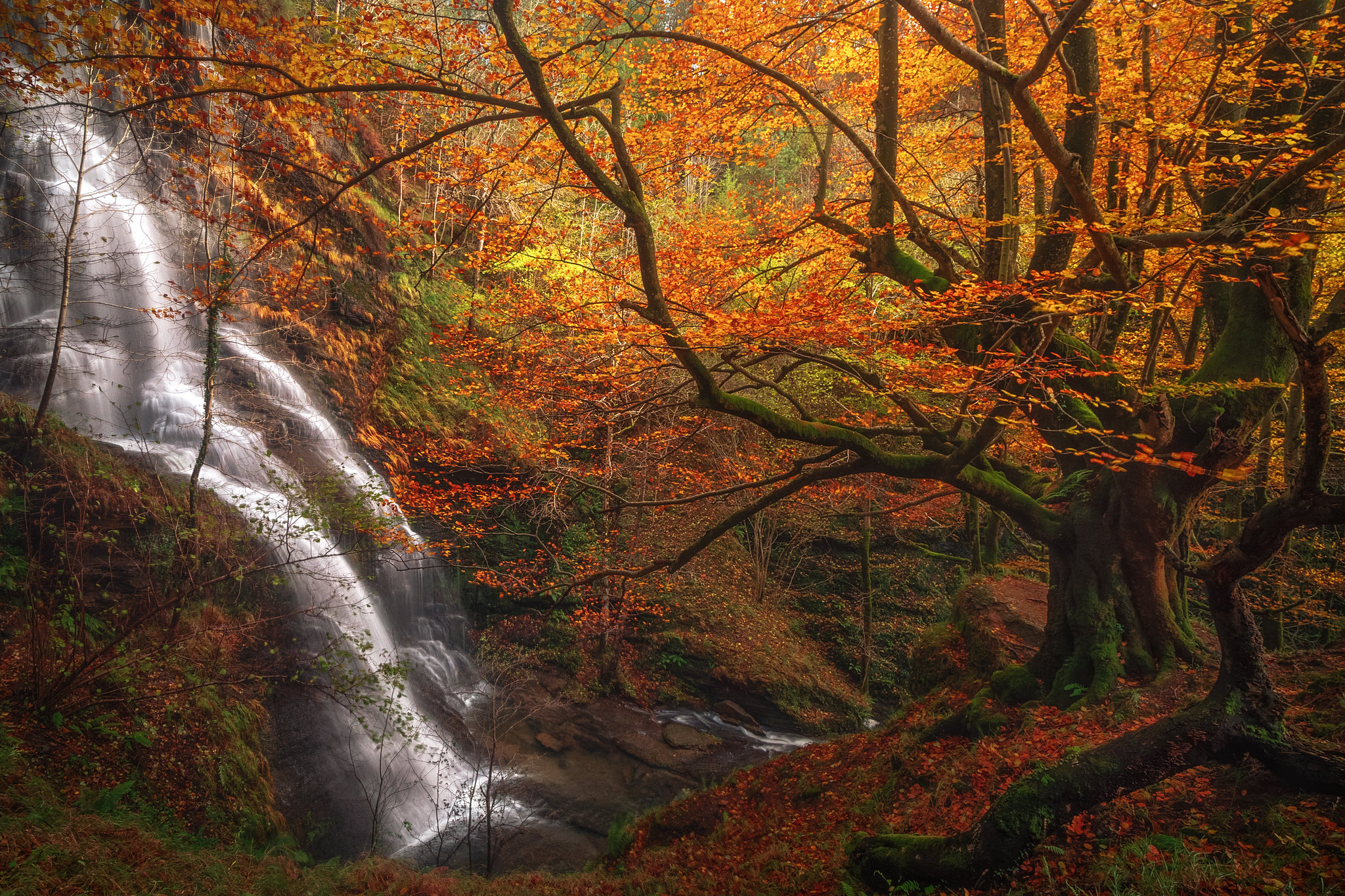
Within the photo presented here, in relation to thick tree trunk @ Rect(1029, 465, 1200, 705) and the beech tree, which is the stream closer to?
the beech tree

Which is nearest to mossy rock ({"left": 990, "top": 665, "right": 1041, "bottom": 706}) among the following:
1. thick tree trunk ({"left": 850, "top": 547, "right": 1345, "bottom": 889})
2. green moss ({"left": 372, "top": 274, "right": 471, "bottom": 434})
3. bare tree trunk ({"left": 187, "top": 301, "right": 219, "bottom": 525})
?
thick tree trunk ({"left": 850, "top": 547, "right": 1345, "bottom": 889})

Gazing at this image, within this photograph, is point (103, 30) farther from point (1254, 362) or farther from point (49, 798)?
point (1254, 362)

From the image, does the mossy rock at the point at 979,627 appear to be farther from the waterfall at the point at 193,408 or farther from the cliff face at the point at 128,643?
the cliff face at the point at 128,643

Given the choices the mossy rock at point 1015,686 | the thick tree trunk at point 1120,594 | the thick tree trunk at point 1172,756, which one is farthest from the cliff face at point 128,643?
the thick tree trunk at point 1120,594

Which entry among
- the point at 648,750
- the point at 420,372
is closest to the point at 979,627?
the point at 648,750

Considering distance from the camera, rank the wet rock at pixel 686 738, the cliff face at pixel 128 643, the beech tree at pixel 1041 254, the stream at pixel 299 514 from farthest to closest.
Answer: the wet rock at pixel 686 738, the stream at pixel 299 514, the cliff face at pixel 128 643, the beech tree at pixel 1041 254

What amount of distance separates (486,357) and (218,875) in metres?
8.85

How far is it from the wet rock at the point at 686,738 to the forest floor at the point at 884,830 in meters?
2.49

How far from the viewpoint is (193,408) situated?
9.80m

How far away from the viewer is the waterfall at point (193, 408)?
332 inches

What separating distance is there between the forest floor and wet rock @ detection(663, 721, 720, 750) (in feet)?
8.18

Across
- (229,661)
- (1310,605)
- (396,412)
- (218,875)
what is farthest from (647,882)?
(1310,605)

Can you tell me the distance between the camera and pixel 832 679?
14039mm

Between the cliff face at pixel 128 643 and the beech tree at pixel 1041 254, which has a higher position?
the beech tree at pixel 1041 254
